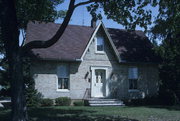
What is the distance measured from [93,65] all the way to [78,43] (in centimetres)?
262

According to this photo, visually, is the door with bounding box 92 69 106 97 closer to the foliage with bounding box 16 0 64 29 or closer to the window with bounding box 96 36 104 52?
the window with bounding box 96 36 104 52

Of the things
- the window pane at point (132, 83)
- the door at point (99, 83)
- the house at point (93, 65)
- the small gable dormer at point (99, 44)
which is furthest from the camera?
the window pane at point (132, 83)

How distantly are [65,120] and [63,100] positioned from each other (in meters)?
8.95

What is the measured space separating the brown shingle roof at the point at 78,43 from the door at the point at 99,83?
2316 millimetres

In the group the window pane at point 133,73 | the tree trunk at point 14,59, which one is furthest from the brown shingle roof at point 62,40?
the tree trunk at point 14,59

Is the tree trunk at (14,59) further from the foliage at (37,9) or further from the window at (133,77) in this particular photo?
the window at (133,77)

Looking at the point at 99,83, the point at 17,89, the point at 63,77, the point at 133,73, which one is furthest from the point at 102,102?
the point at 17,89

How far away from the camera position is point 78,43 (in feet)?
83.0

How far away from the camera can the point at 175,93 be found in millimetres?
25719

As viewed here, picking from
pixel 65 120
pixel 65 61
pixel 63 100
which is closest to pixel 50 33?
pixel 65 61

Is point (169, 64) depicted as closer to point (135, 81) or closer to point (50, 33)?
point (135, 81)

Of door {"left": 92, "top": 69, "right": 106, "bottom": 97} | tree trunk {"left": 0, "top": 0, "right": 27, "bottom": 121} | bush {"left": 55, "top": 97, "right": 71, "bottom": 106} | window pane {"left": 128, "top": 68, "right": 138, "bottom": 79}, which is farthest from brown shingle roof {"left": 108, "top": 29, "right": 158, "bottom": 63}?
tree trunk {"left": 0, "top": 0, "right": 27, "bottom": 121}

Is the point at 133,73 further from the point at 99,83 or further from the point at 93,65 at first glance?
the point at 93,65

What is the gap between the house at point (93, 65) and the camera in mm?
22641
